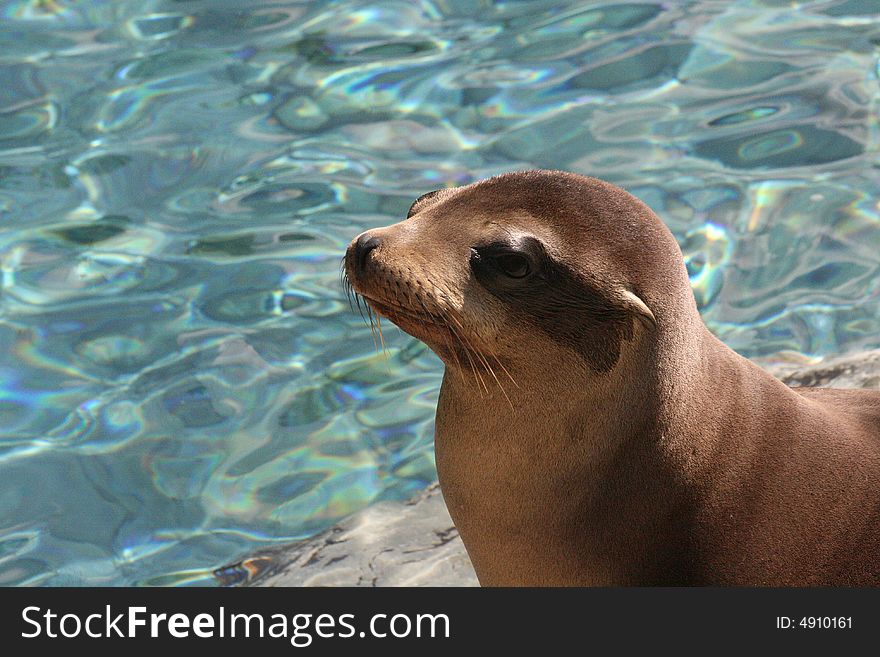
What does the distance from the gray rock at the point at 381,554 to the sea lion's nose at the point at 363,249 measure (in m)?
1.64

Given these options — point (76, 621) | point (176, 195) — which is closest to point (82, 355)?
point (176, 195)

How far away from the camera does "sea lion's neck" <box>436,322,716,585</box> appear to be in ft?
11.1

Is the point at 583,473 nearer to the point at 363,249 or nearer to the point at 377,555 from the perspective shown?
the point at 363,249

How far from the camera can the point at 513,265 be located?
3.27 m

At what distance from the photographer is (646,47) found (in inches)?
331

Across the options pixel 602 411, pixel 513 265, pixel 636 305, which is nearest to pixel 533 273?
pixel 513 265

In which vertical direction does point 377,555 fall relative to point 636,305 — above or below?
below

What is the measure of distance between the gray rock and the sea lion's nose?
1643mm

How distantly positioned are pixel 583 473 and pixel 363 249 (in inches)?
35.8

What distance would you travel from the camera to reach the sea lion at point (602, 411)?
128 inches

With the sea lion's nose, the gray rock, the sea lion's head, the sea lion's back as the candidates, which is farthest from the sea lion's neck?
the gray rock

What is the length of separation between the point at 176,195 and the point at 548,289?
4268 mm

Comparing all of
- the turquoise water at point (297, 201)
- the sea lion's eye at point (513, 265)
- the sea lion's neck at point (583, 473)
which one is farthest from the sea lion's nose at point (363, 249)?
the turquoise water at point (297, 201)

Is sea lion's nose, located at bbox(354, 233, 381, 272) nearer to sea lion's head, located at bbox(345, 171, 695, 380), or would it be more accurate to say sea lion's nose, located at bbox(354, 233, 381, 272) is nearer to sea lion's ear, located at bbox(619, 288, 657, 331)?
sea lion's head, located at bbox(345, 171, 695, 380)
